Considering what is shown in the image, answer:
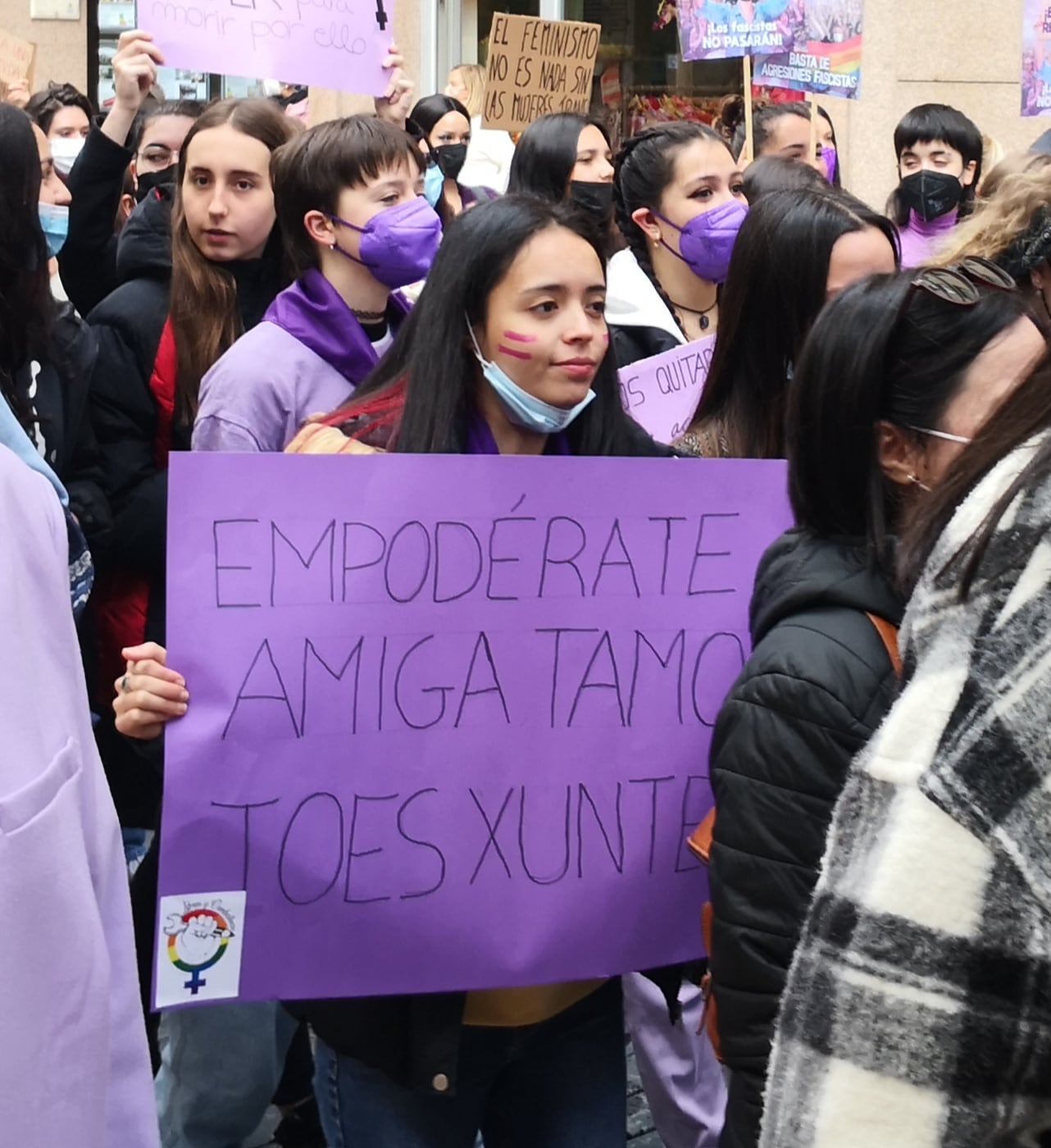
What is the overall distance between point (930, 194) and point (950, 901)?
6.03 metres

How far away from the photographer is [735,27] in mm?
6375

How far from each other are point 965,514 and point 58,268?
153 inches

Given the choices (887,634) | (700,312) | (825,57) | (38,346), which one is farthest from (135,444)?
(825,57)

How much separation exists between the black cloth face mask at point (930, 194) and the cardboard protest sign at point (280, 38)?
264cm

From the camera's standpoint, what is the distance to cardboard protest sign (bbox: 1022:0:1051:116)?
24.4 ft

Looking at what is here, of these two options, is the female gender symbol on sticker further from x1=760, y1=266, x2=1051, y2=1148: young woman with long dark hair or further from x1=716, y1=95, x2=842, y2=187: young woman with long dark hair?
x1=716, y1=95, x2=842, y2=187: young woman with long dark hair

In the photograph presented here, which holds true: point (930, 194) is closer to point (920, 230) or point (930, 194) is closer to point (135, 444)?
point (920, 230)

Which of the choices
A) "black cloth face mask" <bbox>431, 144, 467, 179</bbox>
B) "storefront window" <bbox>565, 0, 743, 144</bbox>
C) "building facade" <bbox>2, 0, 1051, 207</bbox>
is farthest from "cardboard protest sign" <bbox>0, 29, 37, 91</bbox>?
"storefront window" <bbox>565, 0, 743, 144</bbox>

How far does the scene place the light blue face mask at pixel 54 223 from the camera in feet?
12.6

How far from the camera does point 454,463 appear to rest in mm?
2162

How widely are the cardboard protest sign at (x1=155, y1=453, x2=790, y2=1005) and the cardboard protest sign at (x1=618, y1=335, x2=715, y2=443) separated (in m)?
1.41

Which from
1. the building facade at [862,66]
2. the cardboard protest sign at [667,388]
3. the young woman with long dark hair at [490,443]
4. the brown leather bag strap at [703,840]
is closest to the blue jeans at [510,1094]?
the young woman with long dark hair at [490,443]

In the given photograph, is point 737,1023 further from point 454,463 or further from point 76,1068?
point 454,463

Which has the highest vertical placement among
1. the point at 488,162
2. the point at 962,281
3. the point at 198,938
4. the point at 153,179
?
the point at 962,281
